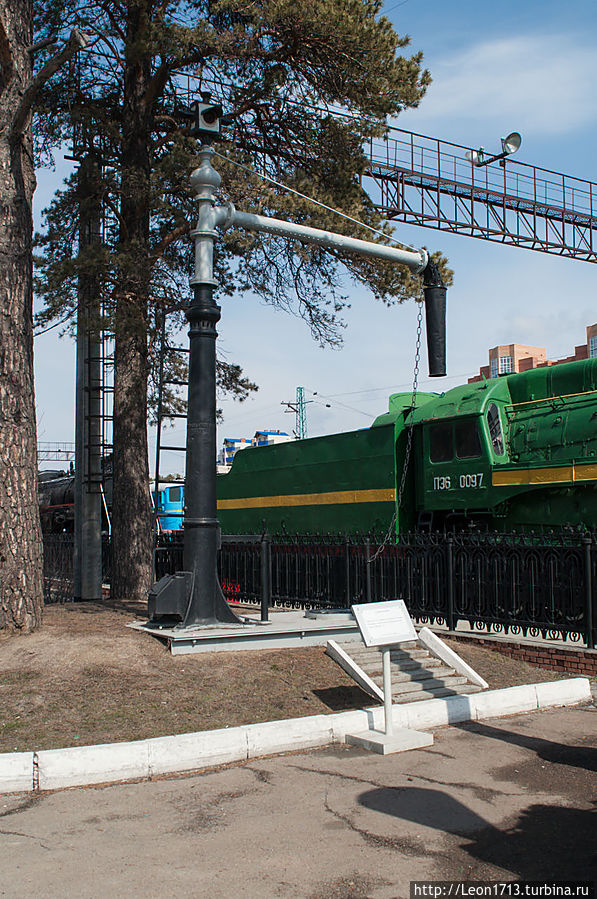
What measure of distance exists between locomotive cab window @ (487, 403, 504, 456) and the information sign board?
8029mm

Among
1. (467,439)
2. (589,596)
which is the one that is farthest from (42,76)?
(467,439)

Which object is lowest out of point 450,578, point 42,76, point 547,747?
point 547,747

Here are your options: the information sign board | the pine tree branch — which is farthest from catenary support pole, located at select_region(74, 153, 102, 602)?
the information sign board

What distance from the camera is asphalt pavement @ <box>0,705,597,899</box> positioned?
13.7ft

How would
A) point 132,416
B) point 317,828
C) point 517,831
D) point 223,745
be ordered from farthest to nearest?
point 132,416
point 223,745
point 317,828
point 517,831

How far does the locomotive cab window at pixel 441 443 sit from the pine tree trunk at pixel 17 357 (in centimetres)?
829

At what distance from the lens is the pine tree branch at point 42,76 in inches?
341

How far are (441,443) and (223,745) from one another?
9988 mm

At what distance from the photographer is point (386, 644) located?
6973 millimetres

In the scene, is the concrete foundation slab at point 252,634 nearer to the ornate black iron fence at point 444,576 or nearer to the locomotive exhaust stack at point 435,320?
the ornate black iron fence at point 444,576

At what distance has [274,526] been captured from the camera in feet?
63.0

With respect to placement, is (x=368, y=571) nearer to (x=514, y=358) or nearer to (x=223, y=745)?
(x=223, y=745)

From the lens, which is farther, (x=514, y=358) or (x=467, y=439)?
(x=514, y=358)

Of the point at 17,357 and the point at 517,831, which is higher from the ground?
the point at 17,357
